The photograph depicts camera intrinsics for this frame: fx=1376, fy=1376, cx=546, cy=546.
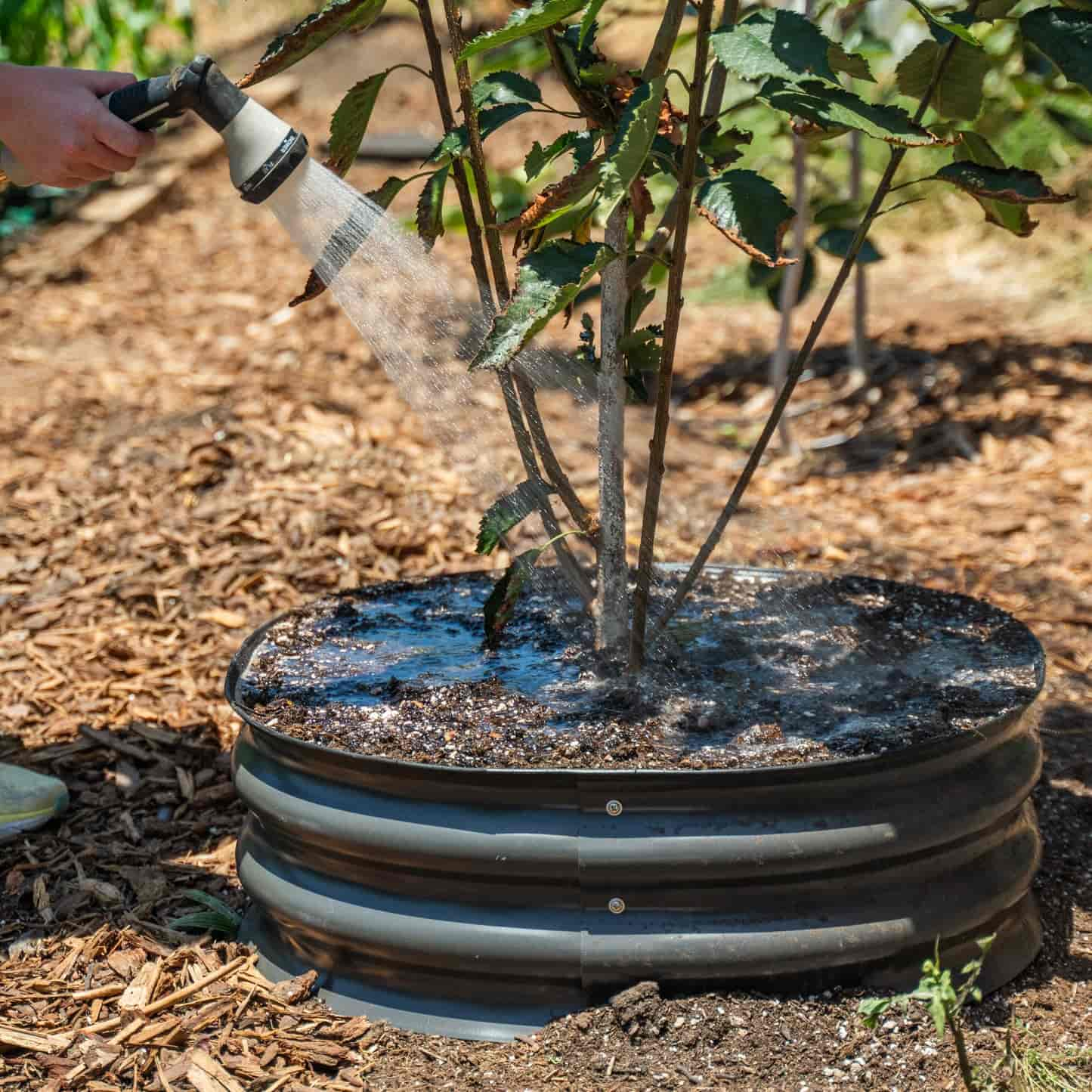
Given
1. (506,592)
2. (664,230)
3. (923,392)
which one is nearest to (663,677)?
(506,592)

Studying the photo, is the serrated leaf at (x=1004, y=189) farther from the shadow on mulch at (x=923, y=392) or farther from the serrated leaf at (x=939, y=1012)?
the shadow on mulch at (x=923, y=392)

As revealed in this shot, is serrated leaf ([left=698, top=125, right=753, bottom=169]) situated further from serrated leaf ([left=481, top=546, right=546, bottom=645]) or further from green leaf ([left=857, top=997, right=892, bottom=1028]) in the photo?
green leaf ([left=857, top=997, right=892, bottom=1028])

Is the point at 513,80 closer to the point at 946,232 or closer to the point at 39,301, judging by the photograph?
the point at 39,301

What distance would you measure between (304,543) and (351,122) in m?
1.46

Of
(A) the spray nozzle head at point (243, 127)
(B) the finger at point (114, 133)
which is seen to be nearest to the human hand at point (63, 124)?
(B) the finger at point (114, 133)

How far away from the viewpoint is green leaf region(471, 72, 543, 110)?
5.30 feet

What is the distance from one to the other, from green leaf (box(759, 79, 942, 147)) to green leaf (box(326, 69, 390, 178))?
0.50m

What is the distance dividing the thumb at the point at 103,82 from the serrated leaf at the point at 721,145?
2.33 ft

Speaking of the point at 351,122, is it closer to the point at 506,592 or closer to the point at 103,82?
the point at 103,82

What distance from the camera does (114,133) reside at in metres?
1.65

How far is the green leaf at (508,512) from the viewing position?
176cm

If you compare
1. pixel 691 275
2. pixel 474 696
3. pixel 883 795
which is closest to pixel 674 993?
pixel 883 795

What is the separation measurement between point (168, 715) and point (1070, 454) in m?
2.40

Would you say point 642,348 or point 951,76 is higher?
point 951,76
